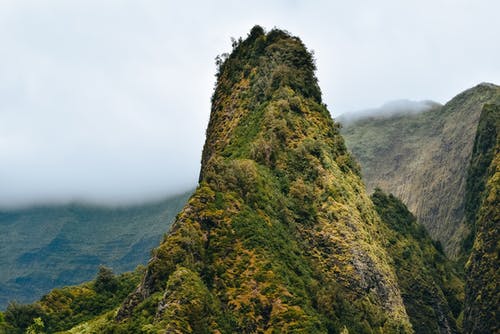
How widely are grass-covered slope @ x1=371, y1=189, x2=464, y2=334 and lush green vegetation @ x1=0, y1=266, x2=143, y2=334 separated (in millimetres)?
41321

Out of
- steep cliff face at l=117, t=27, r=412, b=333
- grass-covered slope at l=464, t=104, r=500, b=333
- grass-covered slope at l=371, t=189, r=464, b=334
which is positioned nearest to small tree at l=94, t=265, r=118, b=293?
steep cliff face at l=117, t=27, r=412, b=333

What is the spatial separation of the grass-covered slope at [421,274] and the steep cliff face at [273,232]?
2693cm

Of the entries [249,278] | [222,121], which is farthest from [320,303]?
[222,121]

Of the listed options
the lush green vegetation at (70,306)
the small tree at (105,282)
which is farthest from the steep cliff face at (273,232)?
the lush green vegetation at (70,306)

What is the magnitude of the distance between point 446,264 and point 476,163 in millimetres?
48065

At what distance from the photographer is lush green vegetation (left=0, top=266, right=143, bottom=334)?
79.0 m

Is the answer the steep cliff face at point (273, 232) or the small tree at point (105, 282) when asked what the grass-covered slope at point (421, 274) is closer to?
the steep cliff face at point (273, 232)

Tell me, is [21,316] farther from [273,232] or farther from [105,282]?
[273,232]

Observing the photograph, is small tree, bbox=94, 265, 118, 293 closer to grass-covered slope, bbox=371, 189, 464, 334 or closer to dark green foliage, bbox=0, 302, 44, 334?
dark green foliage, bbox=0, 302, 44, 334

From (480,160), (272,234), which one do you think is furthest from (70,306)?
(480,160)

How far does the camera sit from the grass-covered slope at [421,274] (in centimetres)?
10458

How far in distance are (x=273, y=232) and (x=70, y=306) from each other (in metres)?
36.0

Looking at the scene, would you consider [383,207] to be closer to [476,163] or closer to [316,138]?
[476,163]

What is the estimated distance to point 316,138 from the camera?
81812 millimetres
